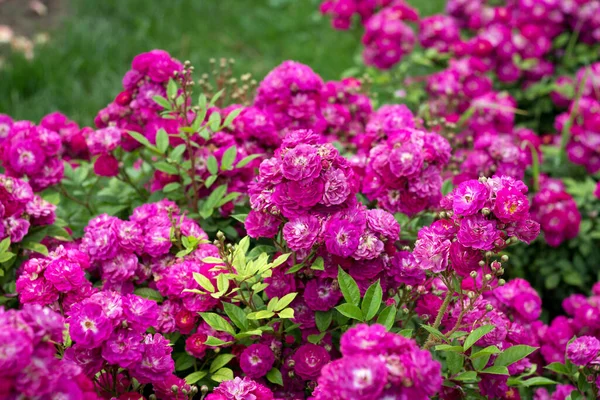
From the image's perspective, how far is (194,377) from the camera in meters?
1.63

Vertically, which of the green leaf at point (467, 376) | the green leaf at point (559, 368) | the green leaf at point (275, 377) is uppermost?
the green leaf at point (467, 376)

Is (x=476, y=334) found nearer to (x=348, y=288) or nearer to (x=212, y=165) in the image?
(x=348, y=288)

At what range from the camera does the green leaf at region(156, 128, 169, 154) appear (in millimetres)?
2012

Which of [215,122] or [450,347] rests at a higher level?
[215,122]

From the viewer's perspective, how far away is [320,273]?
1.61 metres

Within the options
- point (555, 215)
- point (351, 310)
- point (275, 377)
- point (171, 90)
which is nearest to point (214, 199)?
point (171, 90)

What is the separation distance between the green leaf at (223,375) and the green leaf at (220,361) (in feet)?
0.04

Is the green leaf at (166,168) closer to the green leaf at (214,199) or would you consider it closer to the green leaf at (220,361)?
the green leaf at (214,199)

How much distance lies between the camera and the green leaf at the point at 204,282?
1538 mm

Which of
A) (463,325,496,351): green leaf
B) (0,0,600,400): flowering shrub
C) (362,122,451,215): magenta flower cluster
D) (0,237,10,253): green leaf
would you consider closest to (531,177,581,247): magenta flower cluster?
(0,0,600,400): flowering shrub

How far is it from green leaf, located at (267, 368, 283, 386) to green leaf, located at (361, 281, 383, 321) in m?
0.30

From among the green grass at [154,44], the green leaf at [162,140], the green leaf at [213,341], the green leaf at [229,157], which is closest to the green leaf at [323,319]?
the green leaf at [213,341]

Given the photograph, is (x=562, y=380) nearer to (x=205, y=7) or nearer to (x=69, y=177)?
(x=69, y=177)

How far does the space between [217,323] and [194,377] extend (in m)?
0.17
